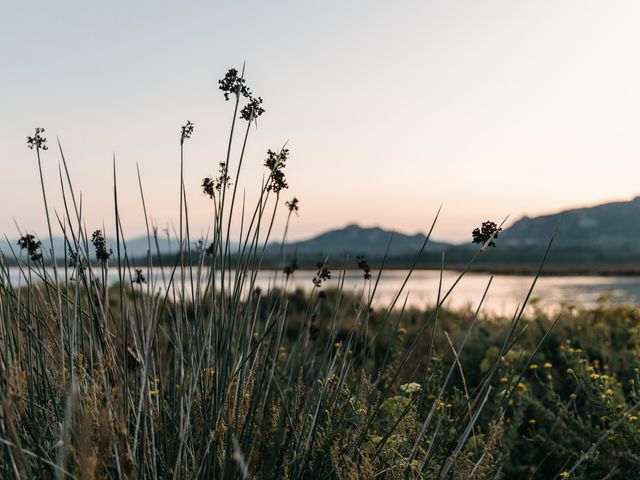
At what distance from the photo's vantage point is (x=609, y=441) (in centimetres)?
337

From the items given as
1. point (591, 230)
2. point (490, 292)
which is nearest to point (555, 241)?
point (591, 230)

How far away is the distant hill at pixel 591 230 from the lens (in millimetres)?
113500

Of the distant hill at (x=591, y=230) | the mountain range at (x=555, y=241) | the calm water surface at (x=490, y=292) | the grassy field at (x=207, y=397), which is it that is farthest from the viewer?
the distant hill at (x=591, y=230)

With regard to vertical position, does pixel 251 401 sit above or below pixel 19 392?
below

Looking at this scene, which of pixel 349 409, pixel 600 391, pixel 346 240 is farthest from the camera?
pixel 346 240

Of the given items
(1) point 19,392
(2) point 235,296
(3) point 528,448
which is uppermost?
(2) point 235,296

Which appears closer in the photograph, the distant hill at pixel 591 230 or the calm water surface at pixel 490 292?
the calm water surface at pixel 490 292

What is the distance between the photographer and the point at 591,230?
128 metres

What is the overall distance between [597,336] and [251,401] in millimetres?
4946

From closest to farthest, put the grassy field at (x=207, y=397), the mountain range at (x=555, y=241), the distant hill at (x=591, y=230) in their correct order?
the grassy field at (x=207, y=397)
the mountain range at (x=555, y=241)
the distant hill at (x=591, y=230)

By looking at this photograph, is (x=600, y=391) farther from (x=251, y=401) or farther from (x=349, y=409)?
(x=251, y=401)

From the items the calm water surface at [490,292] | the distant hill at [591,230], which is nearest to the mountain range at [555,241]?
the distant hill at [591,230]

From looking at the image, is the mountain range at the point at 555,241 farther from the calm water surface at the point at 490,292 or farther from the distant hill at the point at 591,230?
the calm water surface at the point at 490,292

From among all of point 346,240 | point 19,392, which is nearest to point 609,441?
point 19,392
